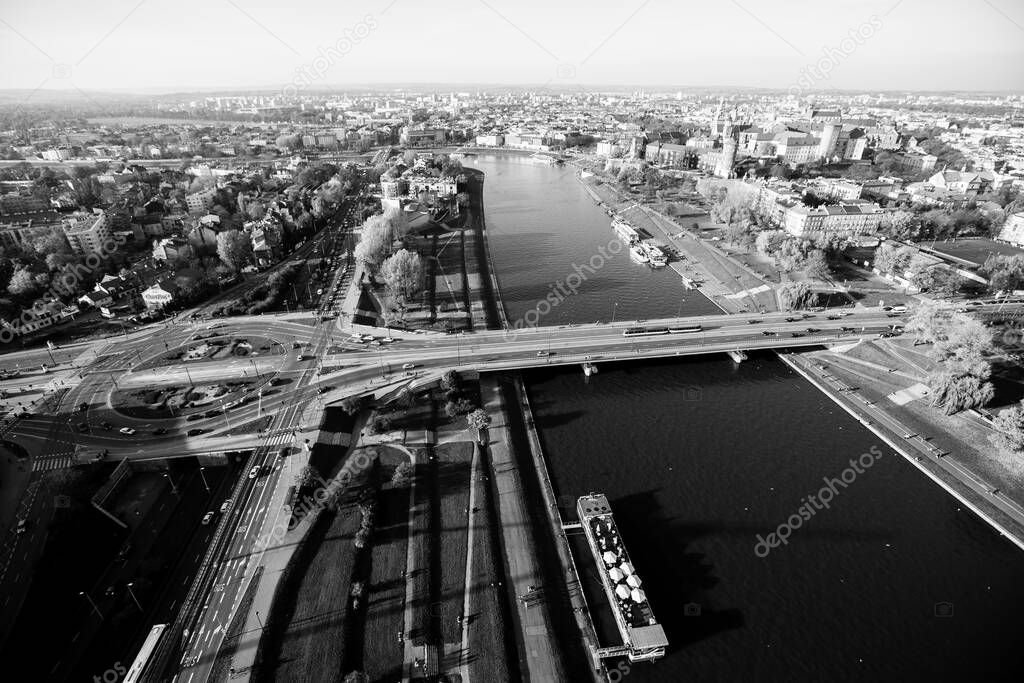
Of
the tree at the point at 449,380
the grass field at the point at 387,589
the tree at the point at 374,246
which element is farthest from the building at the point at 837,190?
the grass field at the point at 387,589

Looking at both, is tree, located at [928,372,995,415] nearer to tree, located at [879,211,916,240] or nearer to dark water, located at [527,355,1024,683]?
dark water, located at [527,355,1024,683]

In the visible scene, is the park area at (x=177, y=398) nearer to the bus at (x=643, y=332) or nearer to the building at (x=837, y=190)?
the bus at (x=643, y=332)

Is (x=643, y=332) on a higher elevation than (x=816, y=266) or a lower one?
lower

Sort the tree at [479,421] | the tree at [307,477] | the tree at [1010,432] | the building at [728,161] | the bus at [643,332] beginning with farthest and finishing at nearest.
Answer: the building at [728,161]
the bus at [643,332]
the tree at [479,421]
the tree at [1010,432]
the tree at [307,477]

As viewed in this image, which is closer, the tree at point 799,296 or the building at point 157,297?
the building at point 157,297

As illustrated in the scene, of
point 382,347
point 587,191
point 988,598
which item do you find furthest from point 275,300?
point 587,191

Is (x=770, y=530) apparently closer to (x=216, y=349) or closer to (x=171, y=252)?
(x=216, y=349)

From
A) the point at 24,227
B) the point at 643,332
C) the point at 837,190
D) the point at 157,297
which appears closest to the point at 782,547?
the point at 643,332

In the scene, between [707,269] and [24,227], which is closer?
[24,227]
